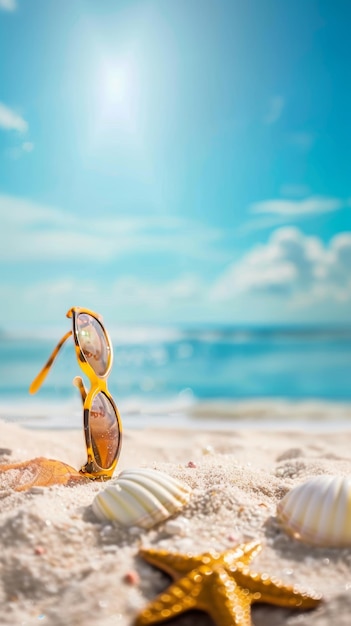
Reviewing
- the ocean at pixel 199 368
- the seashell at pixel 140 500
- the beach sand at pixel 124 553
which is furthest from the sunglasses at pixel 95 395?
the ocean at pixel 199 368

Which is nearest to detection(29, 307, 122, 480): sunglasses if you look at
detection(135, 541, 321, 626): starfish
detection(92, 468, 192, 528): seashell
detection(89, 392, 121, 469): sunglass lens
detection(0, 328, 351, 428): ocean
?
detection(89, 392, 121, 469): sunglass lens

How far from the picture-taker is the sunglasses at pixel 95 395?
2678 millimetres

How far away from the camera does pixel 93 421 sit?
272 centimetres

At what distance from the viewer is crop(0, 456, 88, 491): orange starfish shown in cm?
266

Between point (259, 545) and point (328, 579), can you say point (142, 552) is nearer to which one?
point (259, 545)

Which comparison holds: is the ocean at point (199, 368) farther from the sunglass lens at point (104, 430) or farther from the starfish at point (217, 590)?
the starfish at point (217, 590)

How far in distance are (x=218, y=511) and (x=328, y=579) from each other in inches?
19.4

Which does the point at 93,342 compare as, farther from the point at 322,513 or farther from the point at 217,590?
the point at 217,590

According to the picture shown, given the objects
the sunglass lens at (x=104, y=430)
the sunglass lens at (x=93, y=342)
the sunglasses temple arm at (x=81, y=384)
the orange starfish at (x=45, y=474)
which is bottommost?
the orange starfish at (x=45, y=474)

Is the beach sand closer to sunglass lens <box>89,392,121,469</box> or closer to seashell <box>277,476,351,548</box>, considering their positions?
seashell <box>277,476,351,548</box>

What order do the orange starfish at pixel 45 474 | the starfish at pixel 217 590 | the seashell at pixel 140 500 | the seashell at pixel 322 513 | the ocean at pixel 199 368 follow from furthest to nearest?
1. the ocean at pixel 199 368
2. the orange starfish at pixel 45 474
3. the seashell at pixel 140 500
4. the seashell at pixel 322 513
5. the starfish at pixel 217 590

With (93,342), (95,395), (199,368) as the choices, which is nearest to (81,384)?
(95,395)

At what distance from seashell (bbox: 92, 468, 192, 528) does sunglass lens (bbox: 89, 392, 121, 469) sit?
1.97 feet

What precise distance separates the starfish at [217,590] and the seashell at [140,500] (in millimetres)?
229
